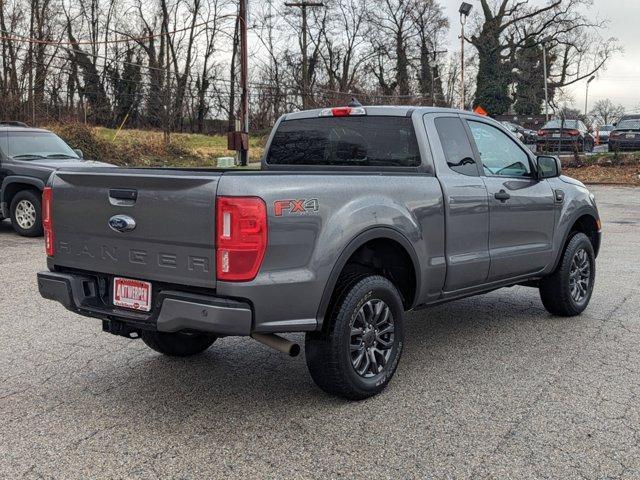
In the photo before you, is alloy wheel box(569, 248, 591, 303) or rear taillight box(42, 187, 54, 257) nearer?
rear taillight box(42, 187, 54, 257)

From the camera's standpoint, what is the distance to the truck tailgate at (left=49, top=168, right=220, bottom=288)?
348 cm

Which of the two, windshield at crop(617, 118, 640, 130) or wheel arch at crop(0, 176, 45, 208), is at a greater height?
windshield at crop(617, 118, 640, 130)

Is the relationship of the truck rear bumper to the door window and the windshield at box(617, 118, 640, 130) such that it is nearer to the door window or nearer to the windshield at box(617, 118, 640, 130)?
the door window

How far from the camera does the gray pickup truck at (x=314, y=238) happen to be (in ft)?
11.3

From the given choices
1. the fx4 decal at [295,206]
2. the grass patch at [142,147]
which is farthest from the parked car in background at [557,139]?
the fx4 decal at [295,206]

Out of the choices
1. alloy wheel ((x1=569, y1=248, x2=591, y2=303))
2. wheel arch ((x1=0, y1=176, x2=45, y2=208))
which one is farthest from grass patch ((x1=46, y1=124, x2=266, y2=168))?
alloy wheel ((x1=569, y1=248, x2=591, y2=303))

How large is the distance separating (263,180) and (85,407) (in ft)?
5.73

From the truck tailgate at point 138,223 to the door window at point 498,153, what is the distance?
2534mm

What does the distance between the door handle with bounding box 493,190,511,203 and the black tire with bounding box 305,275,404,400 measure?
4.66 feet

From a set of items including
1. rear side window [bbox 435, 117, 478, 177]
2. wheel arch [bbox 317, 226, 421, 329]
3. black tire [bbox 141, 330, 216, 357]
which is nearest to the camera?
wheel arch [bbox 317, 226, 421, 329]

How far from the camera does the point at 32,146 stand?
40.2 ft

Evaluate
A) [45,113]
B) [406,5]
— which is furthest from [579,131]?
[406,5]

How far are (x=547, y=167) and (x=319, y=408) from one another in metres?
3.11

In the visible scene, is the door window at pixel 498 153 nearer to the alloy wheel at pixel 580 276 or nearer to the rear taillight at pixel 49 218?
the alloy wheel at pixel 580 276
